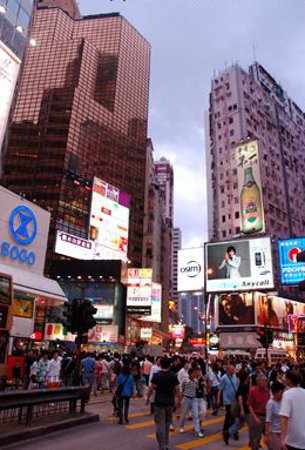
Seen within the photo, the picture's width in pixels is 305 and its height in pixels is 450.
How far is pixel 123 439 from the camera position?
870 centimetres

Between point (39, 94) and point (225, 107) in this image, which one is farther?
point (39, 94)

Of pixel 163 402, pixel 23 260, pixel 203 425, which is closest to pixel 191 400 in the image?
pixel 203 425

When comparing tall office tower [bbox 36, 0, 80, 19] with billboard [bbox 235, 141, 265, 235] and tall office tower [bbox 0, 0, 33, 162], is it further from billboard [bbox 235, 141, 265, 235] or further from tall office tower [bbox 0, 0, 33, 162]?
tall office tower [bbox 0, 0, 33, 162]

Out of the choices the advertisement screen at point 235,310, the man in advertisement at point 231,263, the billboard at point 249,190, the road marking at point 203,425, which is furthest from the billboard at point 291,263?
the road marking at point 203,425

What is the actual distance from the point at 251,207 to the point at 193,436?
40986mm

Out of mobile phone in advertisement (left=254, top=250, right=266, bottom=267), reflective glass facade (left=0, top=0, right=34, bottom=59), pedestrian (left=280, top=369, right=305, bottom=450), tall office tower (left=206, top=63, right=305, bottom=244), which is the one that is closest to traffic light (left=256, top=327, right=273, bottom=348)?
mobile phone in advertisement (left=254, top=250, right=266, bottom=267)

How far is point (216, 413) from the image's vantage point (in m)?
13.8

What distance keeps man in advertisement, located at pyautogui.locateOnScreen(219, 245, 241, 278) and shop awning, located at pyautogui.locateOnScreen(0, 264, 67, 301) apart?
65.3 ft

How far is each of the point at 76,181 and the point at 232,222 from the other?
120ft

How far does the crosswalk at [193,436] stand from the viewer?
27.6 ft

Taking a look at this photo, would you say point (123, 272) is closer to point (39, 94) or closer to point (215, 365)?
point (215, 365)

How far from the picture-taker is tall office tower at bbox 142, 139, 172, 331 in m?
95.6

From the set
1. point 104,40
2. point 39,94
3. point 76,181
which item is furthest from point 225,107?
point 104,40

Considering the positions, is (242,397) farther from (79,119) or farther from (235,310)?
(79,119)
